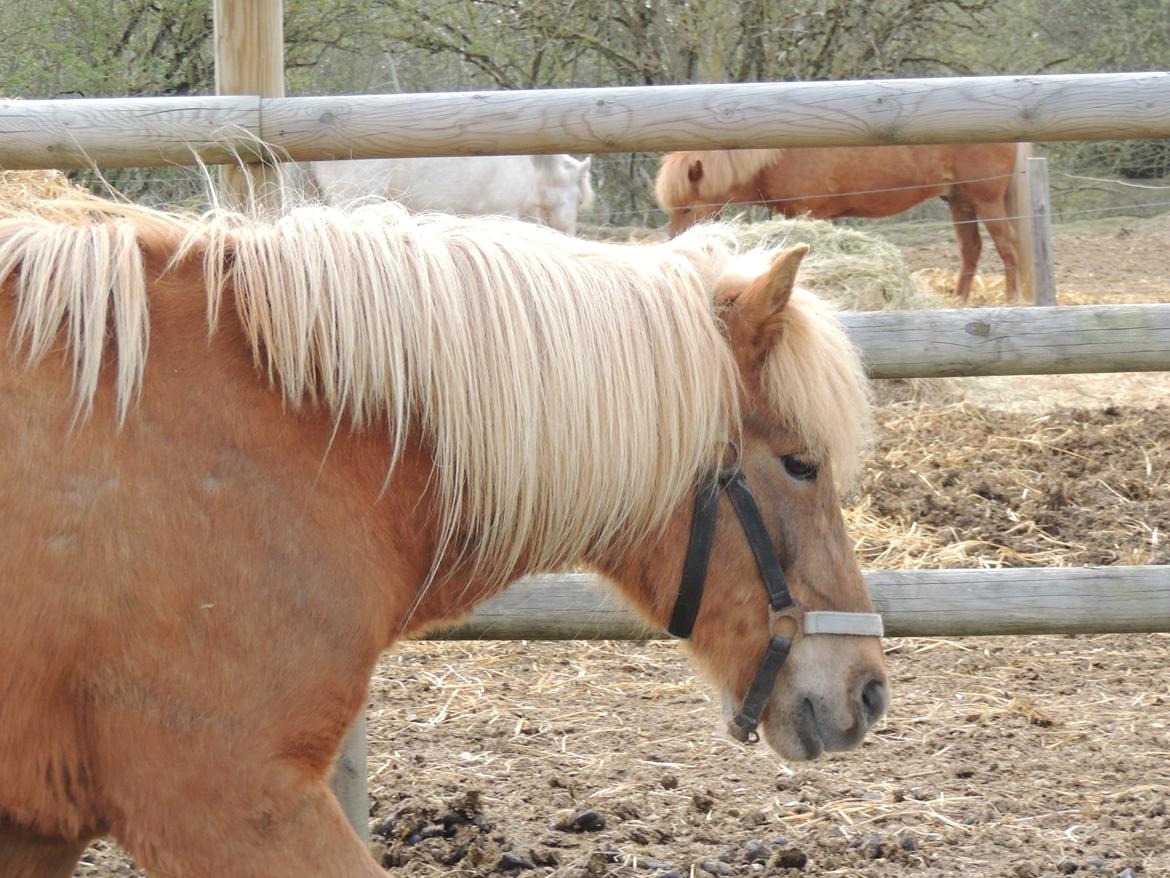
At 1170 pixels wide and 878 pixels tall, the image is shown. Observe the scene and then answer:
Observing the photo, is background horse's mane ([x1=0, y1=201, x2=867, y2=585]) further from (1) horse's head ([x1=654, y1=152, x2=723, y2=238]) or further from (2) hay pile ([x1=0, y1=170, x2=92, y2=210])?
(1) horse's head ([x1=654, y1=152, x2=723, y2=238])

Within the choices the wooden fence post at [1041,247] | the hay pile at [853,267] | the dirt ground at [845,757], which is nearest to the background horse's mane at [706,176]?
the hay pile at [853,267]

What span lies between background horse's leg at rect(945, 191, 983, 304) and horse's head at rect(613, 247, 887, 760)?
8482 millimetres

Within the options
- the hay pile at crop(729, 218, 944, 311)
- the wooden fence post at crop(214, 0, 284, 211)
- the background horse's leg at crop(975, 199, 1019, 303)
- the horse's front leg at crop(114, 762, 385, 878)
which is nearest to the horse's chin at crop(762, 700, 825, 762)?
the horse's front leg at crop(114, 762, 385, 878)

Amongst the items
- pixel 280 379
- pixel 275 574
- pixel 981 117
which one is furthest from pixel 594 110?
pixel 275 574

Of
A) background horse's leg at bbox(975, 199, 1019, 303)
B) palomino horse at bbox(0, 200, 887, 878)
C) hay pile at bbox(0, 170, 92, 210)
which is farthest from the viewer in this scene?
background horse's leg at bbox(975, 199, 1019, 303)

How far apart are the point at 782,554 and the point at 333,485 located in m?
0.78

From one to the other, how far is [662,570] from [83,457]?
95 centimetres

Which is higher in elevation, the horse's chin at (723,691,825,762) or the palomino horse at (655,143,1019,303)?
the palomino horse at (655,143,1019,303)

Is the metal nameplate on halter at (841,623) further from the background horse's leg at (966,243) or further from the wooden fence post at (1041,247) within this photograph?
the background horse's leg at (966,243)

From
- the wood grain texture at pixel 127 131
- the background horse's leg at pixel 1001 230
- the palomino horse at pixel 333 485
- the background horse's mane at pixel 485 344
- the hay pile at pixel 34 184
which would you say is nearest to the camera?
the palomino horse at pixel 333 485

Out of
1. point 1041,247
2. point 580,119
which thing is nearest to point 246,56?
point 580,119

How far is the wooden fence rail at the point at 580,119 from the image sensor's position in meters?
2.73

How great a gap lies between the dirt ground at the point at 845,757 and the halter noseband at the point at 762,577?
1.21 ft

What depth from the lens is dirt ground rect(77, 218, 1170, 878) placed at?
291 cm
